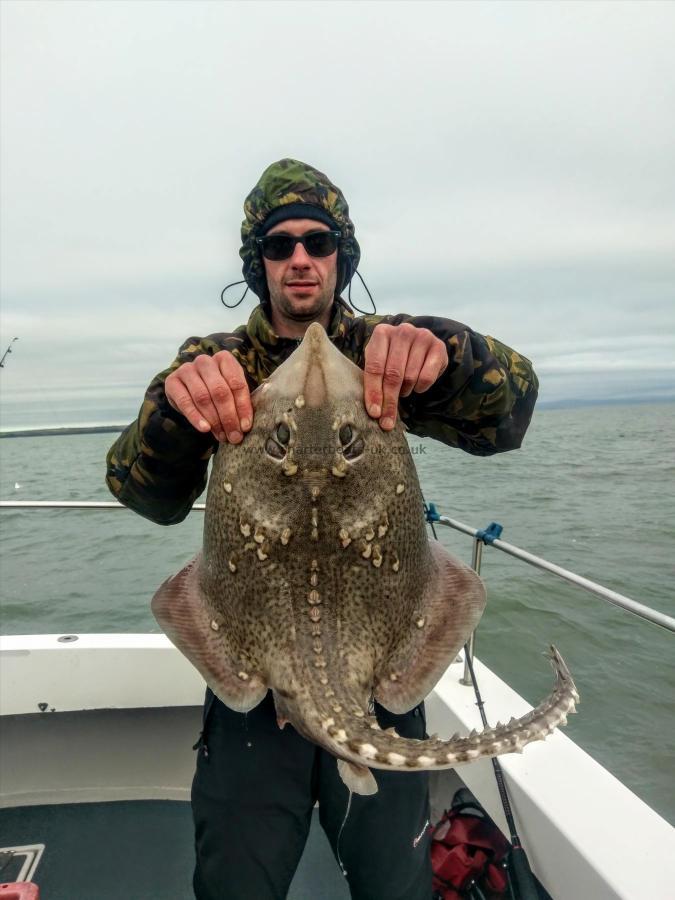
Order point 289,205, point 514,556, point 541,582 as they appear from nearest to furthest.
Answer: point 289,205 < point 514,556 < point 541,582

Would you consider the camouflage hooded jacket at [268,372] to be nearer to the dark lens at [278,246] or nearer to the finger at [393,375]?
the dark lens at [278,246]

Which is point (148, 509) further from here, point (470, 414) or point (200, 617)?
point (470, 414)

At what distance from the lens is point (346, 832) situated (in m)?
2.47

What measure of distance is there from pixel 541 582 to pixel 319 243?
433 inches

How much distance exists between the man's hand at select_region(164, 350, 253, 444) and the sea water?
2.44m

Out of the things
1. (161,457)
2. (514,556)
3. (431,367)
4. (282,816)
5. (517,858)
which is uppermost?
(431,367)

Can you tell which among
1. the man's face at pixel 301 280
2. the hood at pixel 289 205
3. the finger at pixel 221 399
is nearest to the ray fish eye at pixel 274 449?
the finger at pixel 221 399

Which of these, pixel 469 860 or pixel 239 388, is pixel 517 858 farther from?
pixel 239 388

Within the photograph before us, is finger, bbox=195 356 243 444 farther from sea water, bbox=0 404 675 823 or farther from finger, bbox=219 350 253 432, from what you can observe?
sea water, bbox=0 404 675 823

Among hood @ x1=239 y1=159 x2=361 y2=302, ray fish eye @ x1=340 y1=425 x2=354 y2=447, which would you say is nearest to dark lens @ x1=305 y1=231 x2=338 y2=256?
hood @ x1=239 y1=159 x2=361 y2=302

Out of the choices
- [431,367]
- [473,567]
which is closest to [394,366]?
[431,367]

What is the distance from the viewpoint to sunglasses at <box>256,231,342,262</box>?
2.88 metres

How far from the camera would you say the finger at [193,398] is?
1999mm

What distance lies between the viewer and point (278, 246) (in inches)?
115
